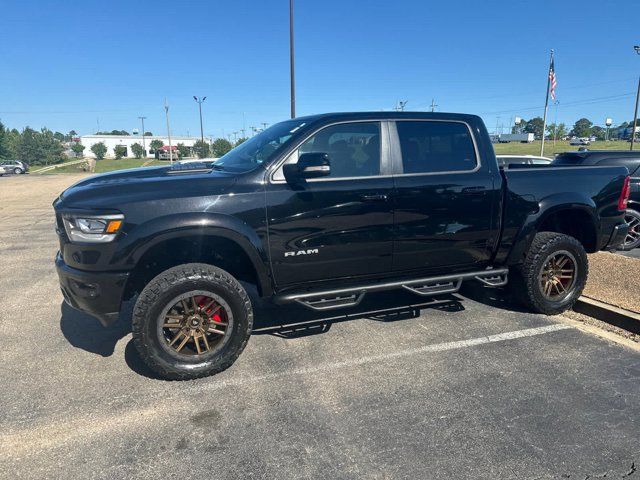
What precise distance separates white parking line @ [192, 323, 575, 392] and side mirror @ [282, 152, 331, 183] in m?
1.57

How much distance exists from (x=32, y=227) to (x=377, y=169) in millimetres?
10111

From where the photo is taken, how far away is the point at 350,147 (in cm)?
382

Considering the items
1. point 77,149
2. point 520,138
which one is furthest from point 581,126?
point 77,149

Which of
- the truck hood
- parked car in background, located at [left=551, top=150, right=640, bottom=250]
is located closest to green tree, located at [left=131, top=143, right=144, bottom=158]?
parked car in background, located at [left=551, top=150, right=640, bottom=250]

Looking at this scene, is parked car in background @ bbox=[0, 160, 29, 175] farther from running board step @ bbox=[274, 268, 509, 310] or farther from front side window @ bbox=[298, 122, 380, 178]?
running board step @ bbox=[274, 268, 509, 310]

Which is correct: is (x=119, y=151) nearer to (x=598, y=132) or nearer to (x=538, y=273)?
(x=538, y=273)

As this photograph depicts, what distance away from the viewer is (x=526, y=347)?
3.90 metres

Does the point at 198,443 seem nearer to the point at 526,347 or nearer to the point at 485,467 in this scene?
the point at 485,467

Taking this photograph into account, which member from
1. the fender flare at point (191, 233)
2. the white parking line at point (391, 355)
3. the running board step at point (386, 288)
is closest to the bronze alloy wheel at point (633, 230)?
the white parking line at point (391, 355)

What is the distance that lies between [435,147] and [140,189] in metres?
2.64

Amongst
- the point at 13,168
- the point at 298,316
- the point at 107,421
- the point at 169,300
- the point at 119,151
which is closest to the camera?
the point at 107,421

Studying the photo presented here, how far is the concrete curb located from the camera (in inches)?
165

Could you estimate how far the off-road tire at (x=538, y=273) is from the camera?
14.6 feet

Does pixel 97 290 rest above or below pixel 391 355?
above
